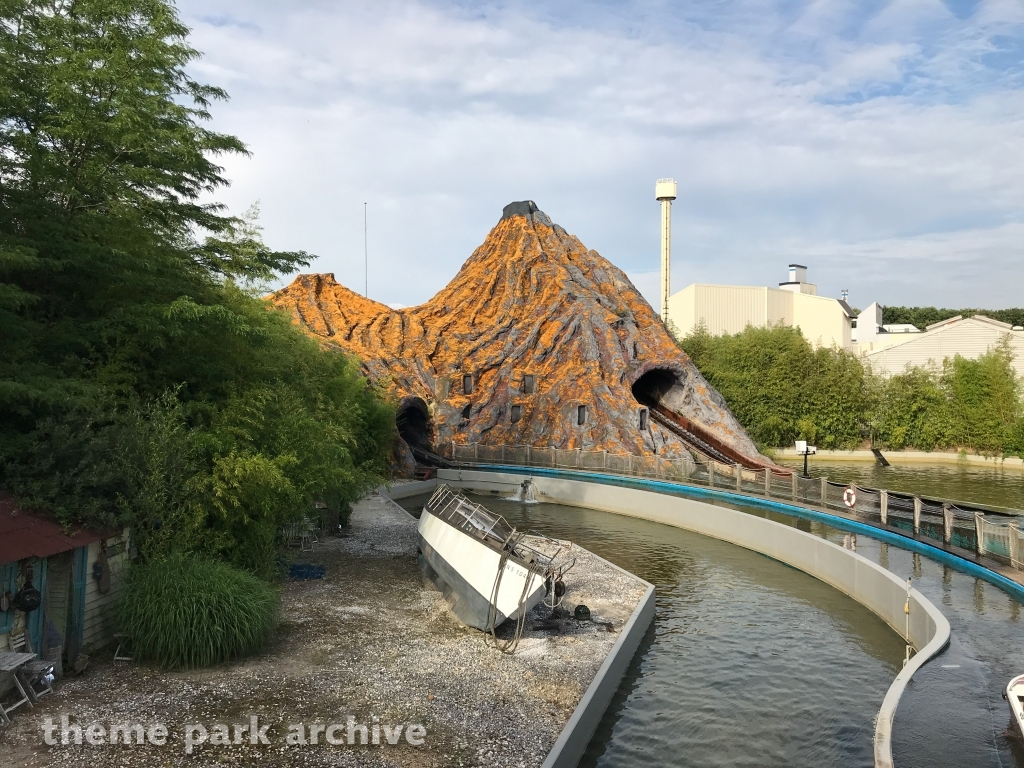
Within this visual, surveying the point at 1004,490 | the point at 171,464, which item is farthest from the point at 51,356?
the point at 1004,490

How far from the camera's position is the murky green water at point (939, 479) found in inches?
1309

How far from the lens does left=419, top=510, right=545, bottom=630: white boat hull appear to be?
519 inches

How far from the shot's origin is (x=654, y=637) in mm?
15109

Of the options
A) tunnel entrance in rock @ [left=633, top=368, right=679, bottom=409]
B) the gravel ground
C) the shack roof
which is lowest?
the gravel ground

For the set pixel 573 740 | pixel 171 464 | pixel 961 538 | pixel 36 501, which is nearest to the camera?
pixel 573 740

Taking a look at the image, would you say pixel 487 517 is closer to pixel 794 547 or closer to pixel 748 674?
pixel 748 674

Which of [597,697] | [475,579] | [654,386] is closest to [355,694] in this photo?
[597,697]

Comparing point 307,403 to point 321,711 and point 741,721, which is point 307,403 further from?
point 741,721

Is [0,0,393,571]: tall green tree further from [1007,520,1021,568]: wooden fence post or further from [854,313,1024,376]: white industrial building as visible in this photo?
[854,313,1024,376]: white industrial building

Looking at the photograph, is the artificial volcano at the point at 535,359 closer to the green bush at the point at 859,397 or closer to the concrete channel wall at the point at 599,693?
the green bush at the point at 859,397

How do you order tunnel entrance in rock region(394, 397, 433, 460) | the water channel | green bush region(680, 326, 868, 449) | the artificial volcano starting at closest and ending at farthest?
the water channel → tunnel entrance in rock region(394, 397, 433, 460) → the artificial volcano → green bush region(680, 326, 868, 449)

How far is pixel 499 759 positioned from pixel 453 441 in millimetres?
32112

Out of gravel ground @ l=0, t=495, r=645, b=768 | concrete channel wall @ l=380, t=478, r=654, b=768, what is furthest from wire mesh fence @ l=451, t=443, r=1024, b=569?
gravel ground @ l=0, t=495, r=645, b=768

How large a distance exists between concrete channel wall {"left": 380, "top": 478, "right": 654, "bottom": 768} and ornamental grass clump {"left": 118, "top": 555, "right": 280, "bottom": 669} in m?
5.23
